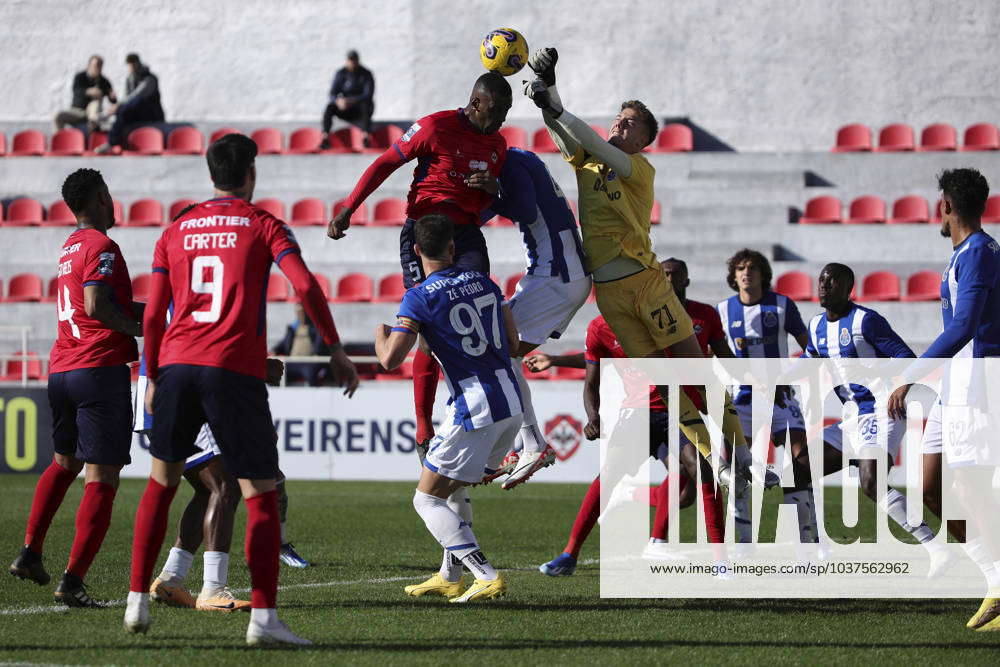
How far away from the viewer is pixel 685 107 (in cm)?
2436

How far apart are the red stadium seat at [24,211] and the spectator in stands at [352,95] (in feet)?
16.8

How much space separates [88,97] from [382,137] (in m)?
5.44

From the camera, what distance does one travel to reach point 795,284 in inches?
800

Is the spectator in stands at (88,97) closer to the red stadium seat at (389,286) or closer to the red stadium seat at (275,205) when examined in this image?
the red stadium seat at (275,205)

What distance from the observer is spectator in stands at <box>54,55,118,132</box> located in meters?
24.2

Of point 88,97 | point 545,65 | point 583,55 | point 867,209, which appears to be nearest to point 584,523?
point 545,65

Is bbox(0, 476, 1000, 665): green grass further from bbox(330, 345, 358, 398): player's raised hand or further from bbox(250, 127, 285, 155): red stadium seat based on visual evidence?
bbox(250, 127, 285, 155): red stadium seat

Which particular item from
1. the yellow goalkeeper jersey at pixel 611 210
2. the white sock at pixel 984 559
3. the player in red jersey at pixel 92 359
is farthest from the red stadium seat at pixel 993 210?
the player in red jersey at pixel 92 359

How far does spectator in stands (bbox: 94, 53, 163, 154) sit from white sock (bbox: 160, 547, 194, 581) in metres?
17.8

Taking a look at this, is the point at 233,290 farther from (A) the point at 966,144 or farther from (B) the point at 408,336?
(A) the point at 966,144

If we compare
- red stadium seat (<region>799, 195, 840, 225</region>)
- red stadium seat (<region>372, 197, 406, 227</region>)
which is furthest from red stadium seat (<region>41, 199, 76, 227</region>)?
red stadium seat (<region>799, 195, 840, 225</region>)

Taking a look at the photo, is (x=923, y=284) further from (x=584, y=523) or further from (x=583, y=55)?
(x=584, y=523)

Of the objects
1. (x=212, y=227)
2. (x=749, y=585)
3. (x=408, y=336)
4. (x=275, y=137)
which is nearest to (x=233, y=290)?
(x=212, y=227)

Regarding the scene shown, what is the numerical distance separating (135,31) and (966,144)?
50.7ft
